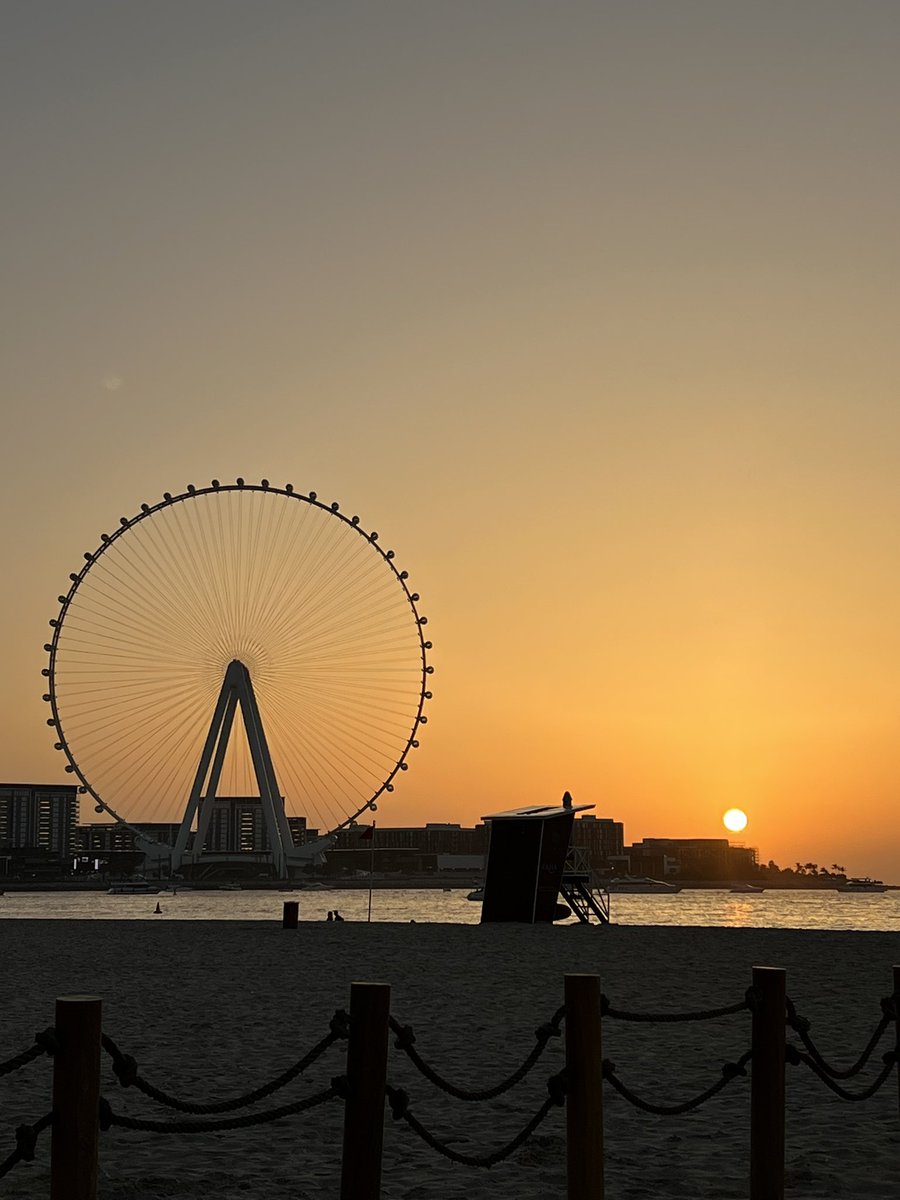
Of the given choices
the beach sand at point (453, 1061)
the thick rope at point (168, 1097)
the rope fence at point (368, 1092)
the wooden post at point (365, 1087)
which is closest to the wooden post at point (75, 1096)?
the rope fence at point (368, 1092)

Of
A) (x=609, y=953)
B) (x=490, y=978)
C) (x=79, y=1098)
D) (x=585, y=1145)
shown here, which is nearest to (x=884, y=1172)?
(x=585, y=1145)

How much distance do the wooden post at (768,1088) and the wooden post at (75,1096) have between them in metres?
3.89

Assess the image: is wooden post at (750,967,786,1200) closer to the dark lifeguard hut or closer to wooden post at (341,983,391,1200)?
wooden post at (341,983,391,1200)

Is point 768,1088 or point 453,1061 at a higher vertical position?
point 768,1088

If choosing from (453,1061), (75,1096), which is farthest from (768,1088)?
(453,1061)

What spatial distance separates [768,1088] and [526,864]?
3954 centimetres

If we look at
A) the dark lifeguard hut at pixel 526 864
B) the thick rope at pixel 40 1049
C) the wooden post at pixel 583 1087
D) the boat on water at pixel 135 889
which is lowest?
the boat on water at pixel 135 889

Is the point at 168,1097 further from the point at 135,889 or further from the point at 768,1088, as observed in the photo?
the point at 135,889

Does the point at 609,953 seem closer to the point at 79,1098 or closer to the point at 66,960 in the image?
the point at 66,960

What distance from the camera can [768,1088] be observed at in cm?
799

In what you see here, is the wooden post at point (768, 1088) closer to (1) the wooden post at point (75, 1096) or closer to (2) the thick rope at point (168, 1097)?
(2) the thick rope at point (168, 1097)

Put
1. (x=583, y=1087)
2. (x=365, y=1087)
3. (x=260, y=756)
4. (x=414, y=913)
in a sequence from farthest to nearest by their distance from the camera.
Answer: (x=414, y=913) → (x=260, y=756) → (x=583, y=1087) → (x=365, y=1087)

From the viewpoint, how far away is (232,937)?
39.4 meters

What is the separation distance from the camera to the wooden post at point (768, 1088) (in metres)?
7.95
